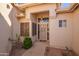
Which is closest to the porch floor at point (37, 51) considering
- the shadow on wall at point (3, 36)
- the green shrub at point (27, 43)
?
the green shrub at point (27, 43)

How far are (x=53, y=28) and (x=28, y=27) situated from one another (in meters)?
2.38

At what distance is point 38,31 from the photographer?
11.8m

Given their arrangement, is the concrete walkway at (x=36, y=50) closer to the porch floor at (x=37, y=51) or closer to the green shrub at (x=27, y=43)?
the porch floor at (x=37, y=51)

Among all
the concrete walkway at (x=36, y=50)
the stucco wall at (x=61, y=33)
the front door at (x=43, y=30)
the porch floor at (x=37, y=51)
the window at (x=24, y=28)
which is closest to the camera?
the porch floor at (x=37, y=51)

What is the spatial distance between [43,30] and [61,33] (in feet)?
7.84

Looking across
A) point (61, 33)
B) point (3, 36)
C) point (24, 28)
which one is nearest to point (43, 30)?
point (24, 28)

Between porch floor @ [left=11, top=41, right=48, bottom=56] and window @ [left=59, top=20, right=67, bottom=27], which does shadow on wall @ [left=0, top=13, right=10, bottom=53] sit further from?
window @ [left=59, top=20, right=67, bottom=27]

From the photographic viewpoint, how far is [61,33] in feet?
31.4

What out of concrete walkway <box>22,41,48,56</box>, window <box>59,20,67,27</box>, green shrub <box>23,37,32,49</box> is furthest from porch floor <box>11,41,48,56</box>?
window <box>59,20,67,27</box>

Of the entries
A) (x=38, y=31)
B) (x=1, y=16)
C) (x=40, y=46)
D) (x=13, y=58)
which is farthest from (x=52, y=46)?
(x=13, y=58)

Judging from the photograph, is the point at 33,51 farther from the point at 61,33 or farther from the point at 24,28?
the point at 24,28

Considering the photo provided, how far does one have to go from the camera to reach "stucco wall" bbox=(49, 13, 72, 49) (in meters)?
9.45

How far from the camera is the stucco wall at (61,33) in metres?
9.45

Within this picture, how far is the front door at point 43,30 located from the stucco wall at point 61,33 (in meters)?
1.52
